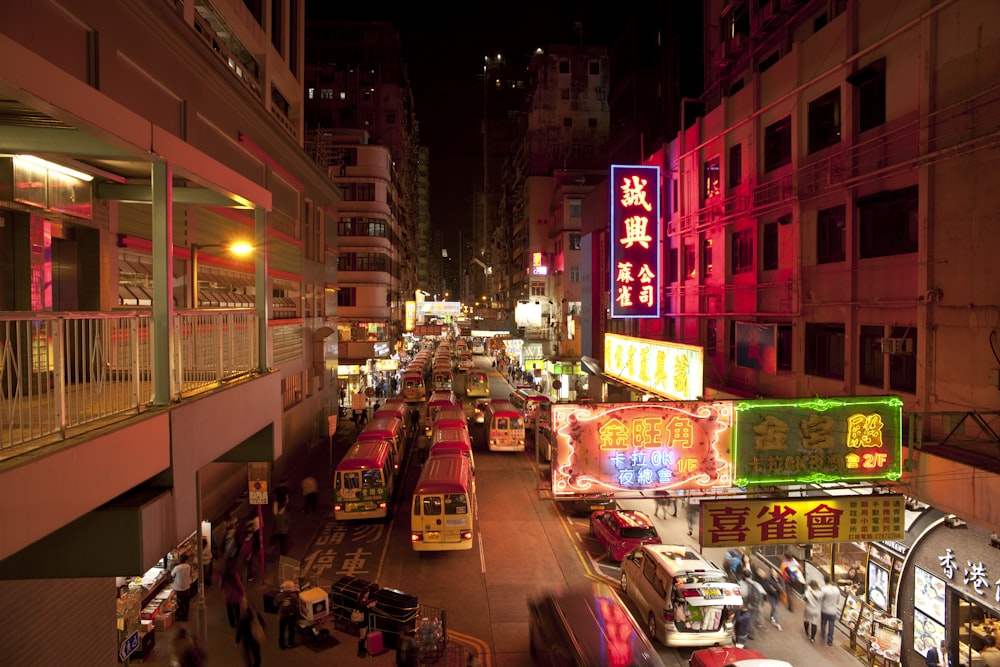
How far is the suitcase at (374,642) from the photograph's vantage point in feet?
38.3

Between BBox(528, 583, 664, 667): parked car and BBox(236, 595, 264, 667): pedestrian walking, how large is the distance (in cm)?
527

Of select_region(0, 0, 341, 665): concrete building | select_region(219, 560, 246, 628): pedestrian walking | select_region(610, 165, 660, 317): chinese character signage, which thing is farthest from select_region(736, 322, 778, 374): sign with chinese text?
select_region(219, 560, 246, 628): pedestrian walking

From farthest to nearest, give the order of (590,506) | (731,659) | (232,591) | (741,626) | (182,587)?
(590,506), (182,587), (741,626), (232,591), (731,659)

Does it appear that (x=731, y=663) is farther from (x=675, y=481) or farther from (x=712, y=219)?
(x=712, y=219)

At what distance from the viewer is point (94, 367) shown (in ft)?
19.5

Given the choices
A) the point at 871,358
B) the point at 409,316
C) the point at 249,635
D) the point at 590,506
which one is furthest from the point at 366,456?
the point at 409,316

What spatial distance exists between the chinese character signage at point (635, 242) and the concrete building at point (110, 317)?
41.8ft

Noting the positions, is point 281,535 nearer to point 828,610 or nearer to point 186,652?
point 186,652

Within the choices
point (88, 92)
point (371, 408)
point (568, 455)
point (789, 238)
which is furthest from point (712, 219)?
point (371, 408)

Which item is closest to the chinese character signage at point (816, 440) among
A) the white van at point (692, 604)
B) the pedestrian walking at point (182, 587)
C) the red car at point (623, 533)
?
the white van at point (692, 604)

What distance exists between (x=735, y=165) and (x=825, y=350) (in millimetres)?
7018

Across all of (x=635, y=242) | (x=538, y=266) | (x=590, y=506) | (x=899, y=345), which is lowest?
(x=590, y=506)

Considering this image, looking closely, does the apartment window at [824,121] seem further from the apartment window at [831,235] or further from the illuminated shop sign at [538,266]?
the illuminated shop sign at [538,266]

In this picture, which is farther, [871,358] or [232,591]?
[871,358]
